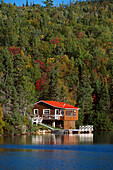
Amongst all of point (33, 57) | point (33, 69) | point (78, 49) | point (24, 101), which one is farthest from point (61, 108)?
point (78, 49)

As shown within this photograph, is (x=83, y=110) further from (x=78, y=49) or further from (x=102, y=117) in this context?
(x=78, y=49)

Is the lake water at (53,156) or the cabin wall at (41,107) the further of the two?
the cabin wall at (41,107)

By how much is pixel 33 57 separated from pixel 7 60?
59402 millimetres

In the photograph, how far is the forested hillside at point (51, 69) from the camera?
81.6 m

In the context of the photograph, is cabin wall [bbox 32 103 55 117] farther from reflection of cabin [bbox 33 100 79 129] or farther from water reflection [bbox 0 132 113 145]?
water reflection [bbox 0 132 113 145]

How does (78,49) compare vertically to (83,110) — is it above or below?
above

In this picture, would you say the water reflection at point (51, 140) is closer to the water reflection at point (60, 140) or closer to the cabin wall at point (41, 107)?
the water reflection at point (60, 140)

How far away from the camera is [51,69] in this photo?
428 ft

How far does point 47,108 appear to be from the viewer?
9038cm

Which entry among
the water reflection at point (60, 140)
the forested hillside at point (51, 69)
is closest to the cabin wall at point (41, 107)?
the forested hillside at point (51, 69)

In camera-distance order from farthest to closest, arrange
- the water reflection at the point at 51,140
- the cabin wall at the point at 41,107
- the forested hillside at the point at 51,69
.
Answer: the cabin wall at the point at 41,107 → the forested hillside at the point at 51,69 → the water reflection at the point at 51,140

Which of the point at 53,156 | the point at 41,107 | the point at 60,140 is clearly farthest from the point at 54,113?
the point at 53,156

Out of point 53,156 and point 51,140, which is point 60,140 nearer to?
point 51,140

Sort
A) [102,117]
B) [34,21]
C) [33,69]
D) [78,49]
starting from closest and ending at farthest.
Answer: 1. [102,117]
2. [33,69]
3. [78,49]
4. [34,21]
